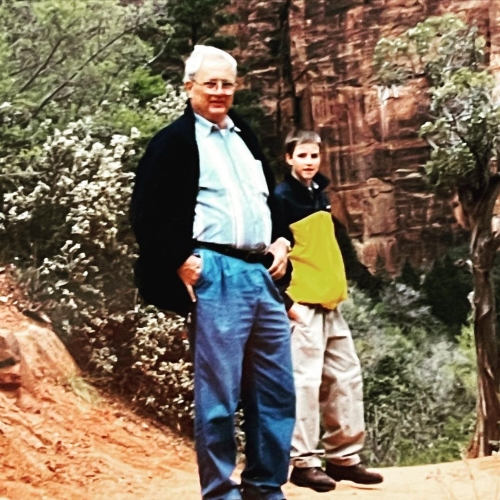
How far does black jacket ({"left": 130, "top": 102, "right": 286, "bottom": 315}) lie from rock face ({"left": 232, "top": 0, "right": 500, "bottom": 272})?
255 centimetres

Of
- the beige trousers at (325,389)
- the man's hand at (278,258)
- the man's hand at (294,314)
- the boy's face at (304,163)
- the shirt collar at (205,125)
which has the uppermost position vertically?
the shirt collar at (205,125)

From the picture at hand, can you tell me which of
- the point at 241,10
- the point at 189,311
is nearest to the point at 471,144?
the point at 241,10

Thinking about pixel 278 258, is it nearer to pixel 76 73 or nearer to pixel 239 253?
pixel 239 253

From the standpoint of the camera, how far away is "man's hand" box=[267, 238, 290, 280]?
3.06 m

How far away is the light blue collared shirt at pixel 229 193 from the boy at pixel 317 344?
2.59 ft

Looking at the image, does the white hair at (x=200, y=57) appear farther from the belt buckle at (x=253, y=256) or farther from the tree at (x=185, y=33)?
the tree at (x=185, y=33)

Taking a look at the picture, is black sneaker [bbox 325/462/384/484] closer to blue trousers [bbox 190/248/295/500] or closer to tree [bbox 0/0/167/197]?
blue trousers [bbox 190/248/295/500]

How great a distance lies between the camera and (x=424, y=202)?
18.5 ft

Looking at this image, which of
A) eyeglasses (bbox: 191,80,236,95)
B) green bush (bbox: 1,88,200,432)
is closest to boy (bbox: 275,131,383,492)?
eyeglasses (bbox: 191,80,236,95)

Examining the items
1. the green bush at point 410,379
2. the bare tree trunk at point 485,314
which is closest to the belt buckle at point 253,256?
the green bush at point 410,379

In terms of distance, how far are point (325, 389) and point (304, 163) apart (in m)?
0.96

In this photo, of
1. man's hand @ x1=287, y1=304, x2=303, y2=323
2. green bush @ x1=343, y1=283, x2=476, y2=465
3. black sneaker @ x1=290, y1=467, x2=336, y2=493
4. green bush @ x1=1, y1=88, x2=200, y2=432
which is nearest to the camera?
man's hand @ x1=287, y1=304, x2=303, y2=323

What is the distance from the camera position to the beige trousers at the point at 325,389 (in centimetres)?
383

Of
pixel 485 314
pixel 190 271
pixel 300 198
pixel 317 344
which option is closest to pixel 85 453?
pixel 317 344
